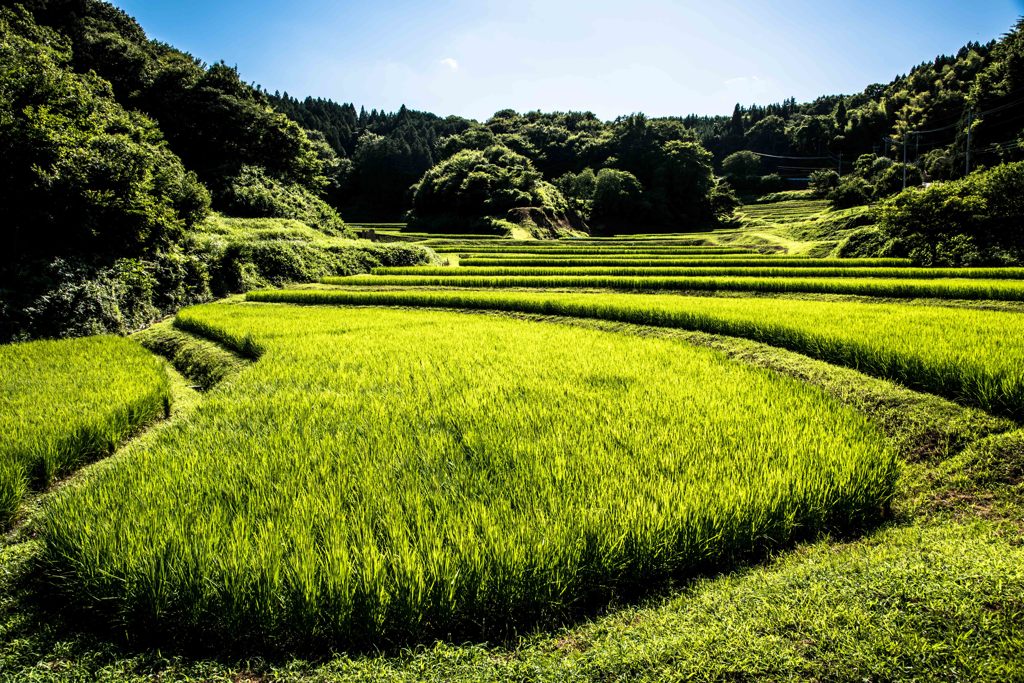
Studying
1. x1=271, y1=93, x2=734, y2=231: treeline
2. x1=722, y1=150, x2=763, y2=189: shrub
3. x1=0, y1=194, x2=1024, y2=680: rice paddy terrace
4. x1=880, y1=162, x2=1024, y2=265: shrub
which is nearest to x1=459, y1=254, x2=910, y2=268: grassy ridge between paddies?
x1=880, y1=162, x2=1024, y2=265: shrub

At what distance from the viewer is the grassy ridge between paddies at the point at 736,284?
10.4 metres

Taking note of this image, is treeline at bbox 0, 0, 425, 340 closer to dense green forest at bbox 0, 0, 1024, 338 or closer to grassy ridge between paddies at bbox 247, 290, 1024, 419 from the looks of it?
dense green forest at bbox 0, 0, 1024, 338

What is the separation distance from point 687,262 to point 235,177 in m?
21.2

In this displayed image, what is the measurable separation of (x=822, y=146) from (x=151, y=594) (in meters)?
103

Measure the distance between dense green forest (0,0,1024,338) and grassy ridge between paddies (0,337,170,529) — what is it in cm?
308

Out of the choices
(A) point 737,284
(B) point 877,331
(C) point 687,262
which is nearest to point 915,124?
(C) point 687,262

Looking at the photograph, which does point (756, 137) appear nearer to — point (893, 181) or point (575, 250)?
point (893, 181)

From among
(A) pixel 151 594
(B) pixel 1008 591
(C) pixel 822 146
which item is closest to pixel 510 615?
(A) pixel 151 594

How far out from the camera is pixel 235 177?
2225 centimetres

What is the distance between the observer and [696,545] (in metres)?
2.56

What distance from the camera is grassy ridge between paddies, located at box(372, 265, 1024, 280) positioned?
13.1 meters

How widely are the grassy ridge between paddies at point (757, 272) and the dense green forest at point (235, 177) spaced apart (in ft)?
7.33

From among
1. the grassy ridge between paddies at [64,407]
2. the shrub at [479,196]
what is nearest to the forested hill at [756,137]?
the shrub at [479,196]

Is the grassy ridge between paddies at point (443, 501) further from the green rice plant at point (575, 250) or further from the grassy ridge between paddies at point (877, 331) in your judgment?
the green rice plant at point (575, 250)
